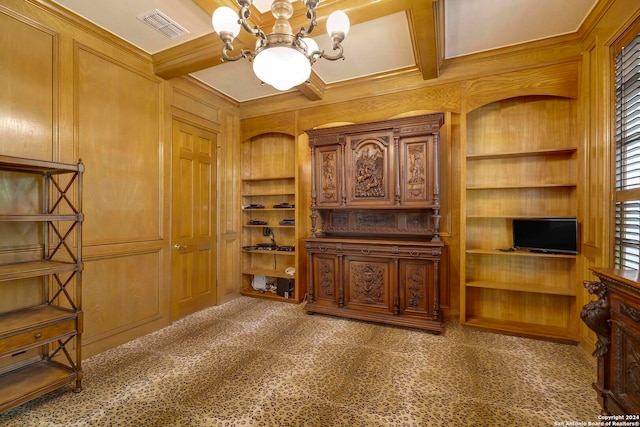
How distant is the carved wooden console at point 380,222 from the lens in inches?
132

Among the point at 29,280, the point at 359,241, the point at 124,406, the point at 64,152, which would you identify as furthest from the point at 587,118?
the point at 29,280

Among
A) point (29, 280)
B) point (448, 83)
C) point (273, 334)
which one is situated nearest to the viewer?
point (29, 280)

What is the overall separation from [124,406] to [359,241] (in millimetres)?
2653

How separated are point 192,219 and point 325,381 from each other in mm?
2705

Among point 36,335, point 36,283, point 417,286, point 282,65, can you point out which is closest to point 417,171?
point 417,286

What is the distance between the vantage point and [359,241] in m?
3.61

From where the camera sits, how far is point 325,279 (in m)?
3.80

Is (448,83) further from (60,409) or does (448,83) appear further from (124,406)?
(60,409)

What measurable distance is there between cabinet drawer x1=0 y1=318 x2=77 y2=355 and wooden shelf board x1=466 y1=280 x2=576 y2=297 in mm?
3849

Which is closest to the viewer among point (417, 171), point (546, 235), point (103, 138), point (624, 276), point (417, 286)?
point (624, 276)

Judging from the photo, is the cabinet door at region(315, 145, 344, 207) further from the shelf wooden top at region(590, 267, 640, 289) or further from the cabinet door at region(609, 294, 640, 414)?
the cabinet door at region(609, 294, 640, 414)

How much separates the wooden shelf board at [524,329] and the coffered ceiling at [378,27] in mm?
2962

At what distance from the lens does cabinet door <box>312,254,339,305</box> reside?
3.74 meters

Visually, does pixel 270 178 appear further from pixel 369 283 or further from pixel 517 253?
pixel 517 253
